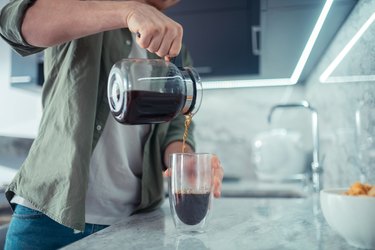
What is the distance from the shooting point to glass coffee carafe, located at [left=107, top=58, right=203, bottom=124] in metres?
0.70

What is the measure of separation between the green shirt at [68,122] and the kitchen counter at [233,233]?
13 cm

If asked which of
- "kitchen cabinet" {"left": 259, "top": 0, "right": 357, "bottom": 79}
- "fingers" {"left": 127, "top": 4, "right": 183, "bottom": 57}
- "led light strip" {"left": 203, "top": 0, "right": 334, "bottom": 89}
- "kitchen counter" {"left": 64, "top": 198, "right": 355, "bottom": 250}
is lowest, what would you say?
"kitchen counter" {"left": 64, "top": 198, "right": 355, "bottom": 250}

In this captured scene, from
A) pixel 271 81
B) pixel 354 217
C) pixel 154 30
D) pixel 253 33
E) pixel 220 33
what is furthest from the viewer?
pixel 271 81

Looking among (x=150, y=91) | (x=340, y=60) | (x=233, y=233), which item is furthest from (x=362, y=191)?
(x=340, y=60)

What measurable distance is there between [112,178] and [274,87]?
187 cm

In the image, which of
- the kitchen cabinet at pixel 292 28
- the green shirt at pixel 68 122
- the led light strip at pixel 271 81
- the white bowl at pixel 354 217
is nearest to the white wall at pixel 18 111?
the led light strip at pixel 271 81

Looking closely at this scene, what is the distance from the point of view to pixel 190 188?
0.76 meters

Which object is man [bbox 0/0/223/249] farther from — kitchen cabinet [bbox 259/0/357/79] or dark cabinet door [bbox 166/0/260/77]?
dark cabinet door [bbox 166/0/260/77]

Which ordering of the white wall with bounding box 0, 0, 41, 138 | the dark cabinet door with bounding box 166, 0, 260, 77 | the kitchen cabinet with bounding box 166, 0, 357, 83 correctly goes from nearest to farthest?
the kitchen cabinet with bounding box 166, 0, 357, 83
the dark cabinet door with bounding box 166, 0, 260, 77
the white wall with bounding box 0, 0, 41, 138

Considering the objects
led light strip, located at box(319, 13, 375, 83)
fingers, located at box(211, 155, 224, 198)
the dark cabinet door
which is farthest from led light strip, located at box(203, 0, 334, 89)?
fingers, located at box(211, 155, 224, 198)

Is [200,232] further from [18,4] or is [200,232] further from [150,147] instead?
[18,4]

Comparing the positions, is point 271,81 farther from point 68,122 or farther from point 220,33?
point 68,122

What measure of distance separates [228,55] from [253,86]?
2.18 feet

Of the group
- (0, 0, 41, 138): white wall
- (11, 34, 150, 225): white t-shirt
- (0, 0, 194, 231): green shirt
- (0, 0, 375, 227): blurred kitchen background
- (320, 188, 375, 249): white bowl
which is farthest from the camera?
(0, 0, 41, 138): white wall
